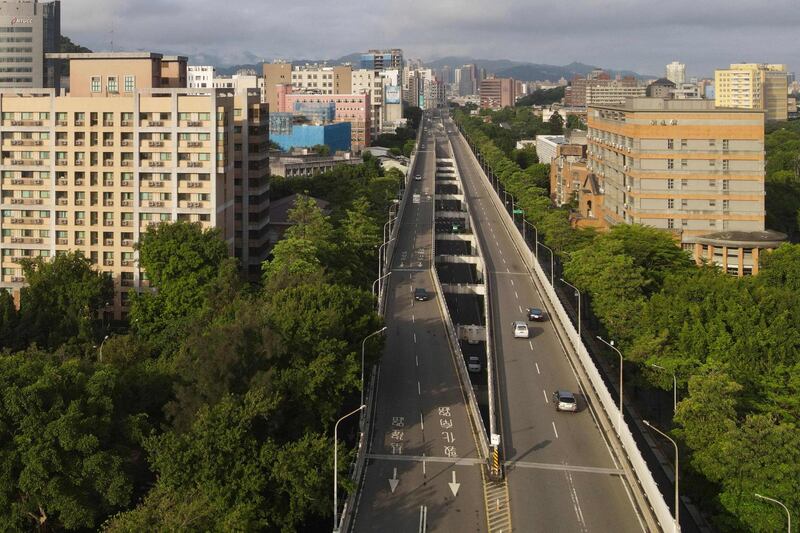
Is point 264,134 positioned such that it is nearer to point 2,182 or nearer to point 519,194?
point 2,182

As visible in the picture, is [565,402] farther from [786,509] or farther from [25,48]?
[25,48]

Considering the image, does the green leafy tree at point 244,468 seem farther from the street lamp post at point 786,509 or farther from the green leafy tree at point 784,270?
the green leafy tree at point 784,270

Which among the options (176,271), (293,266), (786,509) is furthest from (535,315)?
(786,509)

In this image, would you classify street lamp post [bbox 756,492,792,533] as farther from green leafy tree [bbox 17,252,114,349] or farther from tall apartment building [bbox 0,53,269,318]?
tall apartment building [bbox 0,53,269,318]

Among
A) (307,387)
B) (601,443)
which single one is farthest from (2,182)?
(601,443)

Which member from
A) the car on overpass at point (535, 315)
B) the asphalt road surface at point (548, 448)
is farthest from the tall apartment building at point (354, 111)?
the car on overpass at point (535, 315)
